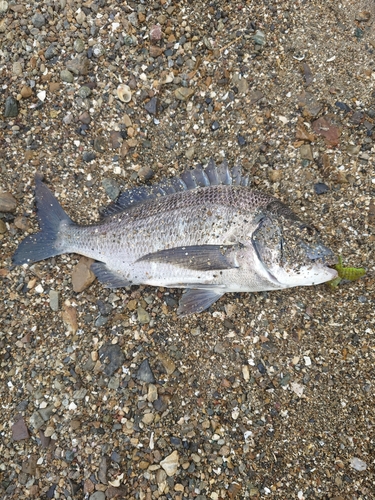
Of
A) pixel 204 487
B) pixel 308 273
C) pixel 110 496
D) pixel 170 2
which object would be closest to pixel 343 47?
pixel 170 2

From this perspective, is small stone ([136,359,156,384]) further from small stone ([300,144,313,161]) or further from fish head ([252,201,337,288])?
small stone ([300,144,313,161])

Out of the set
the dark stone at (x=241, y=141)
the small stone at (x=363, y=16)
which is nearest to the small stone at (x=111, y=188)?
the dark stone at (x=241, y=141)

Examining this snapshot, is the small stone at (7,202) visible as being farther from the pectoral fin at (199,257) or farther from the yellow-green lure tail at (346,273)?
the yellow-green lure tail at (346,273)

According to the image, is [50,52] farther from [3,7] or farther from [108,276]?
[108,276]

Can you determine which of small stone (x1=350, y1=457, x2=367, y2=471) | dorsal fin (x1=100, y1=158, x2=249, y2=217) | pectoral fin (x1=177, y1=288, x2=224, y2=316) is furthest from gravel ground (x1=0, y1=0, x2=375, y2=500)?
dorsal fin (x1=100, y1=158, x2=249, y2=217)

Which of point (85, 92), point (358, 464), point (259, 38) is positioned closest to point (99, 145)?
point (85, 92)

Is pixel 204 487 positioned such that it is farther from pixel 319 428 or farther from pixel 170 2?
pixel 170 2

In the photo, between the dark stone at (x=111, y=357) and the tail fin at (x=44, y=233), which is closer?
the dark stone at (x=111, y=357)
